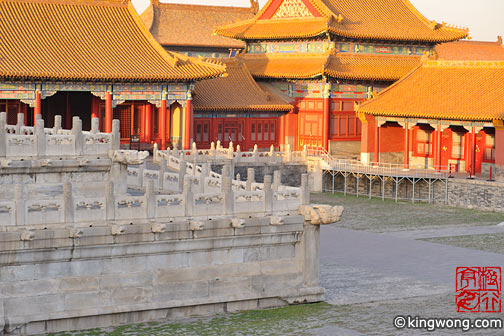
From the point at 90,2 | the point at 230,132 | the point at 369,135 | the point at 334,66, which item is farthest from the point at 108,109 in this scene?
the point at 369,135

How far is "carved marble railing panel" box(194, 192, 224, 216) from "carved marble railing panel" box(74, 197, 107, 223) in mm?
2405

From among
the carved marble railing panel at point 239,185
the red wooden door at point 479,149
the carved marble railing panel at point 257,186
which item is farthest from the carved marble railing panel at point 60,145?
the red wooden door at point 479,149

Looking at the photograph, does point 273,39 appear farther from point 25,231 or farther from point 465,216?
point 25,231

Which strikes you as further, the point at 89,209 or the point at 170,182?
the point at 170,182

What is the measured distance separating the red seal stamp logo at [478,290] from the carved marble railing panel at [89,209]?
958 cm

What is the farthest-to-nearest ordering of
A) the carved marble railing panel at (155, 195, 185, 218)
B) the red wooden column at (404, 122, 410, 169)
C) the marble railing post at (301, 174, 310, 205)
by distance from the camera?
the red wooden column at (404, 122, 410, 169) < the marble railing post at (301, 174, 310, 205) < the carved marble railing panel at (155, 195, 185, 218)

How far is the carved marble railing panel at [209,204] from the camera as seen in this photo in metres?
26.9

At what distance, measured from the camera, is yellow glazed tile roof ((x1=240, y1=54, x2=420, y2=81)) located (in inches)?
2530

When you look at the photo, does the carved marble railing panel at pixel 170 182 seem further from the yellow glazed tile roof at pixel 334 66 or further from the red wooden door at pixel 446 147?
the yellow glazed tile roof at pixel 334 66

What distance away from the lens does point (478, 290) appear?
101ft

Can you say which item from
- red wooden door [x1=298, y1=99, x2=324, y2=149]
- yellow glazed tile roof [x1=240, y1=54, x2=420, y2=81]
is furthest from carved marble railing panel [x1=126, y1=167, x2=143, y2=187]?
red wooden door [x1=298, y1=99, x2=324, y2=149]

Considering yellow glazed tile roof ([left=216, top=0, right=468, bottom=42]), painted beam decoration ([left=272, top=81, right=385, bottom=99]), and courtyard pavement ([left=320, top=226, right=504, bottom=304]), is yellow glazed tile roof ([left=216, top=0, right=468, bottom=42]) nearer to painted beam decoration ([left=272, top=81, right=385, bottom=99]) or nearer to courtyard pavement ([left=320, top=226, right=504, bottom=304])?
painted beam decoration ([left=272, top=81, right=385, bottom=99])

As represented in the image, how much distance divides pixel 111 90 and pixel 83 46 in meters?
2.74

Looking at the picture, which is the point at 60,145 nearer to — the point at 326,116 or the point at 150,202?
the point at 150,202
